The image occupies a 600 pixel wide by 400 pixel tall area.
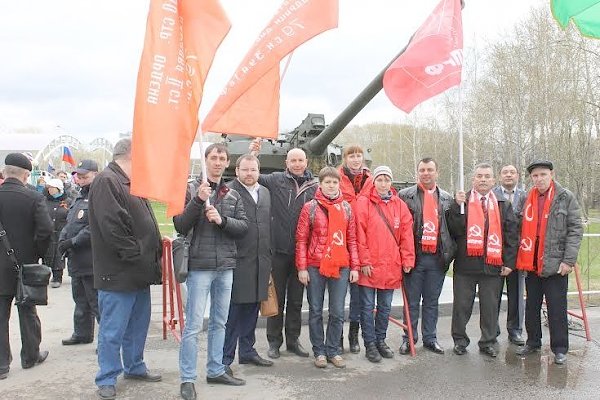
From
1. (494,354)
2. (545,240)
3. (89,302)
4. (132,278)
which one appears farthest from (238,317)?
(545,240)

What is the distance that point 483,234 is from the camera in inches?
223

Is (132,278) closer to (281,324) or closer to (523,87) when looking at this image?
(281,324)

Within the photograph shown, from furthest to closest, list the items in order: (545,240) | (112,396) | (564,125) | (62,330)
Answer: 1. (564,125)
2. (62,330)
3. (545,240)
4. (112,396)

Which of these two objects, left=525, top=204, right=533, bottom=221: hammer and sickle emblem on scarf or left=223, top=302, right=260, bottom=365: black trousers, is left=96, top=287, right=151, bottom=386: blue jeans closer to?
left=223, top=302, right=260, bottom=365: black trousers

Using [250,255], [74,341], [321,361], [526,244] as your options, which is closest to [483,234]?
[526,244]

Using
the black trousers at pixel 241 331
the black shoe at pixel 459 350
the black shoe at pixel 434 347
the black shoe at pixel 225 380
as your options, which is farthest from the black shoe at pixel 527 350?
the black shoe at pixel 225 380

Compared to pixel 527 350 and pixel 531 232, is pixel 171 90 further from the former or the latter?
pixel 527 350

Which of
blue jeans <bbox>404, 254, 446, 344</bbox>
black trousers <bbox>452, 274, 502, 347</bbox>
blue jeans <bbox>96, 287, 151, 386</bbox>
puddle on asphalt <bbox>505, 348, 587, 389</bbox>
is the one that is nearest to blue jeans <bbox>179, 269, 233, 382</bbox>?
blue jeans <bbox>96, 287, 151, 386</bbox>

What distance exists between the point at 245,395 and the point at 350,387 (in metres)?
0.93

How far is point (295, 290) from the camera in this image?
572 centimetres

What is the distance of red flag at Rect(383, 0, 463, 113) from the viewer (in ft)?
17.9

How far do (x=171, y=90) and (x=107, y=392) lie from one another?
249cm

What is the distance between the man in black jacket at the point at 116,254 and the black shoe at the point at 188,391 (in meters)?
0.55

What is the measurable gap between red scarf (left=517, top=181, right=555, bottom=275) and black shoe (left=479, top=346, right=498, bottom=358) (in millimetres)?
900
